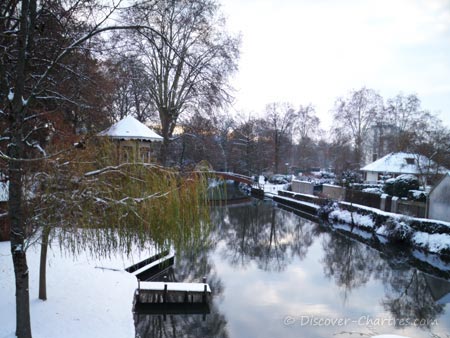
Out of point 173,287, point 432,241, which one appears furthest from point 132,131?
point 432,241

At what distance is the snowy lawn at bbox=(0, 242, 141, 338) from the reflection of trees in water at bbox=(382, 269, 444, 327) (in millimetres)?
6848

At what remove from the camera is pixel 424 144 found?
23.4m

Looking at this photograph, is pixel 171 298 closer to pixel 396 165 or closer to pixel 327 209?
pixel 327 209

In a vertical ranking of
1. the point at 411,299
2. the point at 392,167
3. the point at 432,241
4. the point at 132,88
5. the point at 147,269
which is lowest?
the point at 411,299

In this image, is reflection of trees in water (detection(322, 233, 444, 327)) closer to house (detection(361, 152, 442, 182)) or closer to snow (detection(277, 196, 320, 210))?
snow (detection(277, 196, 320, 210))

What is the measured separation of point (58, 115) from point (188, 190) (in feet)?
17.7

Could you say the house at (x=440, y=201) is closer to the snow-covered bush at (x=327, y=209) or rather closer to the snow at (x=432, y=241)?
the snow at (x=432, y=241)

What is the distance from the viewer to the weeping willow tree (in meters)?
3.54

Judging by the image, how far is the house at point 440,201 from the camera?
16656 millimetres

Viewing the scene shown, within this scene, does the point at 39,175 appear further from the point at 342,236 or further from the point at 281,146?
the point at 281,146

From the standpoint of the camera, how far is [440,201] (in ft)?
55.8

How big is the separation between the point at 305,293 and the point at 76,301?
648 centimetres

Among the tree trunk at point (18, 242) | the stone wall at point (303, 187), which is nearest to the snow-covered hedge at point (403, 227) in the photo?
the stone wall at point (303, 187)

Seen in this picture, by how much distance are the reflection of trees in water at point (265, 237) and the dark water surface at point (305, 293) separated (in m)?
0.05
